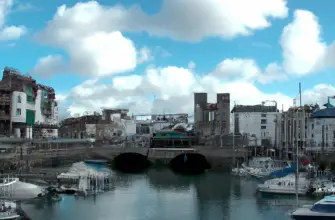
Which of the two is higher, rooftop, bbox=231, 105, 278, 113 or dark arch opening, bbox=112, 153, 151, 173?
rooftop, bbox=231, 105, 278, 113

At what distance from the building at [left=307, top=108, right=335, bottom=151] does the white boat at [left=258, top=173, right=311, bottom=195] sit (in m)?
37.0

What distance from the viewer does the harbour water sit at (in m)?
39.1

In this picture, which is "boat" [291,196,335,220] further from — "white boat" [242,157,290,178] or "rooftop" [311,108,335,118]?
"rooftop" [311,108,335,118]

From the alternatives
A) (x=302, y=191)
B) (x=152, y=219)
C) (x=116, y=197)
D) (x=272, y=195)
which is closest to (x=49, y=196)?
(x=116, y=197)

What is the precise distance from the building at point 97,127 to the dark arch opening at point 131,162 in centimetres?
3406

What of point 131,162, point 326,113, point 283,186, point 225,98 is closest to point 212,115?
point 225,98

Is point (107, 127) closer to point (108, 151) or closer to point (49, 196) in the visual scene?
point (108, 151)

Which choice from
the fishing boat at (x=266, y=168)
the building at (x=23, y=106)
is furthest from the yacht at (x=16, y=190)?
the building at (x=23, y=106)

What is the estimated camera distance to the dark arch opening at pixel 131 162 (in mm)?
86312

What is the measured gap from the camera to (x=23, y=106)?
254ft

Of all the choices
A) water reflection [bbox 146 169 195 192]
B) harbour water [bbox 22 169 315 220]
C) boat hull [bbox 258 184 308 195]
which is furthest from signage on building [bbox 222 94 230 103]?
boat hull [bbox 258 184 308 195]

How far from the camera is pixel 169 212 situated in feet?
134

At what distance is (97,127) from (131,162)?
45.7m

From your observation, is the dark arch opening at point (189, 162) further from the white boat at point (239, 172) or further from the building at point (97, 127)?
the building at point (97, 127)
